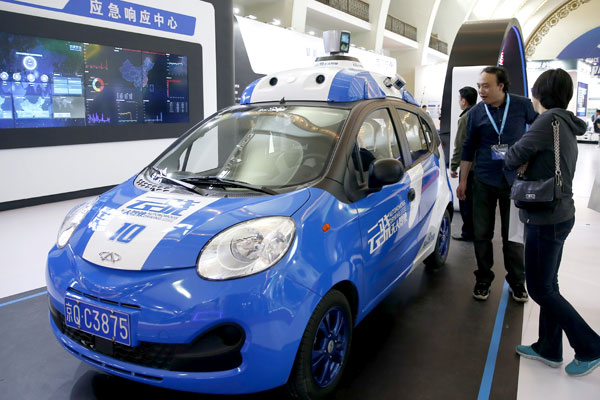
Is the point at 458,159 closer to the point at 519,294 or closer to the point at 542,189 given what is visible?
the point at 519,294

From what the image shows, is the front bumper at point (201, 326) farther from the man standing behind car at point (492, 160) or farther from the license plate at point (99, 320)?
the man standing behind car at point (492, 160)

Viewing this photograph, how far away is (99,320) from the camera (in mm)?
1640

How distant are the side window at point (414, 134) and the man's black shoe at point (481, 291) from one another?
3.17 feet

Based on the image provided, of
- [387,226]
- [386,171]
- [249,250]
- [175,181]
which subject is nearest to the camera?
[249,250]

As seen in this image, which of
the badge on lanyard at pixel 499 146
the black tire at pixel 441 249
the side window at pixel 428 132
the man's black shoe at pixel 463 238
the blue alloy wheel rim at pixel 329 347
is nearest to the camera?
the blue alloy wheel rim at pixel 329 347

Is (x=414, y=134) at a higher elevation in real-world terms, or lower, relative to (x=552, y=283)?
higher

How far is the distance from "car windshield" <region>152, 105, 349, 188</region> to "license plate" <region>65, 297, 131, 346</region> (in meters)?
0.75

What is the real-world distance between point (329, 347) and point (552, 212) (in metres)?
1.17

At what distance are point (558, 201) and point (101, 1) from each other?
632 centimetres

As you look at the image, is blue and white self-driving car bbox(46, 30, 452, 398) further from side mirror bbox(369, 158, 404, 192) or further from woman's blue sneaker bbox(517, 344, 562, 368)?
woman's blue sneaker bbox(517, 344, 562, 368)

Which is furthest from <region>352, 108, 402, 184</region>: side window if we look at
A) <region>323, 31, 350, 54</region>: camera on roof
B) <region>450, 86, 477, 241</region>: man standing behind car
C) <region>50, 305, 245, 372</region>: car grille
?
<region>450, 86, 477, 241</region>: man standing behind car

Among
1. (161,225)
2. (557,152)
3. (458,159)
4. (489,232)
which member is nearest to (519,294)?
(489,232)

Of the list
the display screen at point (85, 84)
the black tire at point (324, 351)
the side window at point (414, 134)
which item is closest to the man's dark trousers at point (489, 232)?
the side window at point (414, 134)

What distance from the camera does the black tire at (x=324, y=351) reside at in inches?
68.8
